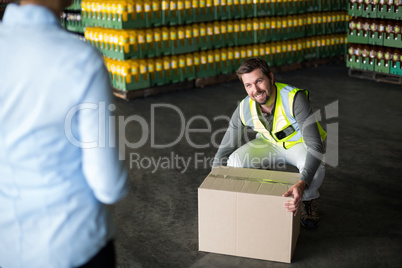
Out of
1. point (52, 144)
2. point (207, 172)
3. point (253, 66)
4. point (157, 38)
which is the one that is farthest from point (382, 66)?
point (52, 144)

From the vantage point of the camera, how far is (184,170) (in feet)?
17.4

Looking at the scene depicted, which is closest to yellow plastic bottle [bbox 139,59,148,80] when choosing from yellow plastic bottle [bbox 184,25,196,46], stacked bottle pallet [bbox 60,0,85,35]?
yellow plastic bottle [bbox 184,25,196,46]

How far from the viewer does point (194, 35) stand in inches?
353

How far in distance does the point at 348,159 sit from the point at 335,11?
7005 mm

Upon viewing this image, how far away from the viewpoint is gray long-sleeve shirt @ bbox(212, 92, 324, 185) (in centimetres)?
338

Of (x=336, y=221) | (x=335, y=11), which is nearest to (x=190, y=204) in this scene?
(x=336, y=221)

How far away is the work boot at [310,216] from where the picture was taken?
3877mm

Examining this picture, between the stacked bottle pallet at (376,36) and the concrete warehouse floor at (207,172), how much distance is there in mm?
947

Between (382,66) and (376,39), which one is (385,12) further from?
(382,66)

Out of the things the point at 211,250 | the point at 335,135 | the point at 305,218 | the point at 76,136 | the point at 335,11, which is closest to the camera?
the point at 76,136

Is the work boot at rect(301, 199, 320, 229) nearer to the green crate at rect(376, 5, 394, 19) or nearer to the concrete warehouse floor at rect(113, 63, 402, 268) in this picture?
the concrete warehouse floor at rect(113, 63, 402, 268)

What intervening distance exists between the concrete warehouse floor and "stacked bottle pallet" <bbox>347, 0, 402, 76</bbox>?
947 mm

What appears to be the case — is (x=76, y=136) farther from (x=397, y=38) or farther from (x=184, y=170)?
(x=397, y=38)

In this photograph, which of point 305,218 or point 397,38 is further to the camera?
point 397,38
